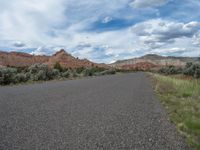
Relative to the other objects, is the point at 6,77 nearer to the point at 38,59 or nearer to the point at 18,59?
the point at 18,59

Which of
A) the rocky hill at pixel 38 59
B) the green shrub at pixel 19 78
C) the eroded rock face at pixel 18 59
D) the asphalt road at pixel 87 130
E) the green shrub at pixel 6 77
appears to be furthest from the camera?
the rocky hill at pixel 38 59

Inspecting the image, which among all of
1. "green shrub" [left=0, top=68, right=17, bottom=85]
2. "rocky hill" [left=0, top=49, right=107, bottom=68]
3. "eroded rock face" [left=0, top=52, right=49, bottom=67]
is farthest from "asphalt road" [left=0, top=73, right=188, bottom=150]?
"rocky hill" [left=0, top=49, right=107, bottom=68]

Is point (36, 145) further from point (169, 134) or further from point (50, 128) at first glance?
point (169, 134)

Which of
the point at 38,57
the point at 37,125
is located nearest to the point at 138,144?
the point at 37,125

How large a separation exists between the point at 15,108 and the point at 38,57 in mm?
140080

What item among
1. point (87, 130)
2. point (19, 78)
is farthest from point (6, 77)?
point (87, 130)

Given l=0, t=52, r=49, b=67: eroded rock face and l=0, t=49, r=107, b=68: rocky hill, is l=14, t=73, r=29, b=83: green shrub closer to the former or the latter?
l=0, t=52, r=49, b=67: eroded rock face

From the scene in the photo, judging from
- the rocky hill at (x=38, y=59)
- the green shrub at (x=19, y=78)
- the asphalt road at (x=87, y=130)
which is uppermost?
the rocky hill at (x=38, y=59)

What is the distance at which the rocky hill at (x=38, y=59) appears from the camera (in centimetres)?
12543

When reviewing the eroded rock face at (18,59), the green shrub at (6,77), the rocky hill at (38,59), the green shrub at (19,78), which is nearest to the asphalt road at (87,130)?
the green shrub at (6,77)

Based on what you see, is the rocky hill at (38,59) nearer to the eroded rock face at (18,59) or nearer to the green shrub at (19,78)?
the eroded rock face at (18,59)

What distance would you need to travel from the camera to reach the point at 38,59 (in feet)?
480

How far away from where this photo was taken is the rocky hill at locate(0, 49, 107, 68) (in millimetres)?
125431

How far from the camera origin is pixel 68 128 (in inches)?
325
